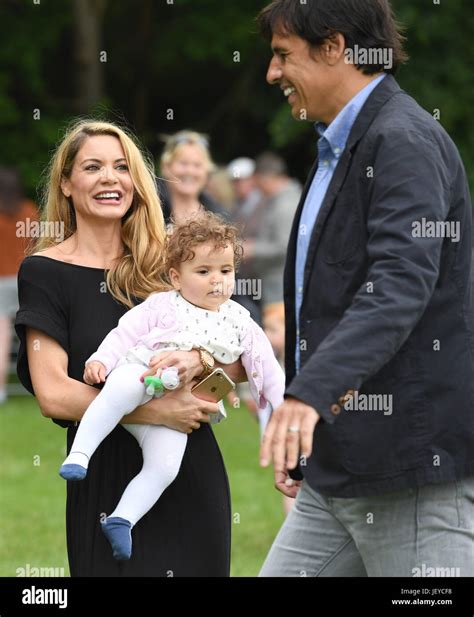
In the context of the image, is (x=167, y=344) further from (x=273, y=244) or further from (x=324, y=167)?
(x=273, y=244)

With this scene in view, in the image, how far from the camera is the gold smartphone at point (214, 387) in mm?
4293

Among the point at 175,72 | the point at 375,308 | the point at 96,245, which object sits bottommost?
the point at 375,308

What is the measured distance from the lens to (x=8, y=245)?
14562 millimetres

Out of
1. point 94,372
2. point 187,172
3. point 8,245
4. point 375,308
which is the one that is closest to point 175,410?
point 94,372

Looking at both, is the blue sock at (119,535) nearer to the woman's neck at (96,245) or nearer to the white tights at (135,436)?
the white tights at (135,436)

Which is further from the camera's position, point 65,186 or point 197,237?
point 65,186

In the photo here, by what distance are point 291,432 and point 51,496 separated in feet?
22.4

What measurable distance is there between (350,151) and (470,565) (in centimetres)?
110

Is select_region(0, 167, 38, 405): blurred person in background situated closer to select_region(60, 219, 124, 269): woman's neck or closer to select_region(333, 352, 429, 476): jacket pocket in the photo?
select_region(60, 219, 124, 269): woman's neck

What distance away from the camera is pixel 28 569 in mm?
7230

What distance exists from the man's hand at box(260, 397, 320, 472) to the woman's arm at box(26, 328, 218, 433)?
115cm

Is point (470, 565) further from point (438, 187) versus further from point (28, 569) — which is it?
point (28, 569)

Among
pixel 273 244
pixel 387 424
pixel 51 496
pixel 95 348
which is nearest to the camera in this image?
pixel 387 424

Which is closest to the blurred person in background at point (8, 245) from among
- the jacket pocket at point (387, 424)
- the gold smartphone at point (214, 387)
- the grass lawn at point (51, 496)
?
the grass lawn at point (51, 496)
